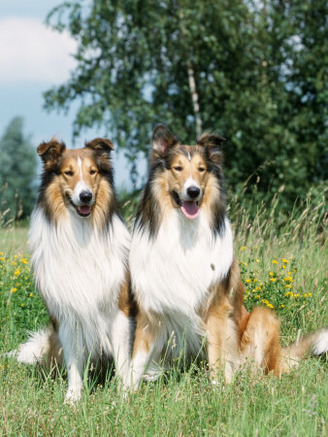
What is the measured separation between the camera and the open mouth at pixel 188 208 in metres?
4.21

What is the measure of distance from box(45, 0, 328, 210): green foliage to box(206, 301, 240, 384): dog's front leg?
8.14m

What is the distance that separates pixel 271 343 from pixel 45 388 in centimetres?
172

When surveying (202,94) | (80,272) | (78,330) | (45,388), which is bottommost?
(45,388)

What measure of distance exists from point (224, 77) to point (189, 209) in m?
9.28

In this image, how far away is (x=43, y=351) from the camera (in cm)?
465

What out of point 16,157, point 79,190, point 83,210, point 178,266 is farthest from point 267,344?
point 16,157

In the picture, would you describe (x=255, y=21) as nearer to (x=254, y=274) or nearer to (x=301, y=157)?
(x=301, y=157)

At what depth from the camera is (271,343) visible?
4.50 meters

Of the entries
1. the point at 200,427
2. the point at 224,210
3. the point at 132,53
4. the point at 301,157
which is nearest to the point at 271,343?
the point at 224,210

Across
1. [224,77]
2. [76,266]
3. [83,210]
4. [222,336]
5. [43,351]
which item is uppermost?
[224,77]

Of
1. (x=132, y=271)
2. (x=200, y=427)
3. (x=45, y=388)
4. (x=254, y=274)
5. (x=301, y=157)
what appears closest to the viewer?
(x=200, y=427)

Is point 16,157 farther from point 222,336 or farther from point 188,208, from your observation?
point 222,336

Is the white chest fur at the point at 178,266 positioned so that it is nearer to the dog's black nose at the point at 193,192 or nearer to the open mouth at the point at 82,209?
the dog's black nose at the point at 193,192

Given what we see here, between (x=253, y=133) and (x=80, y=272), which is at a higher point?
(x=253, y=133)
